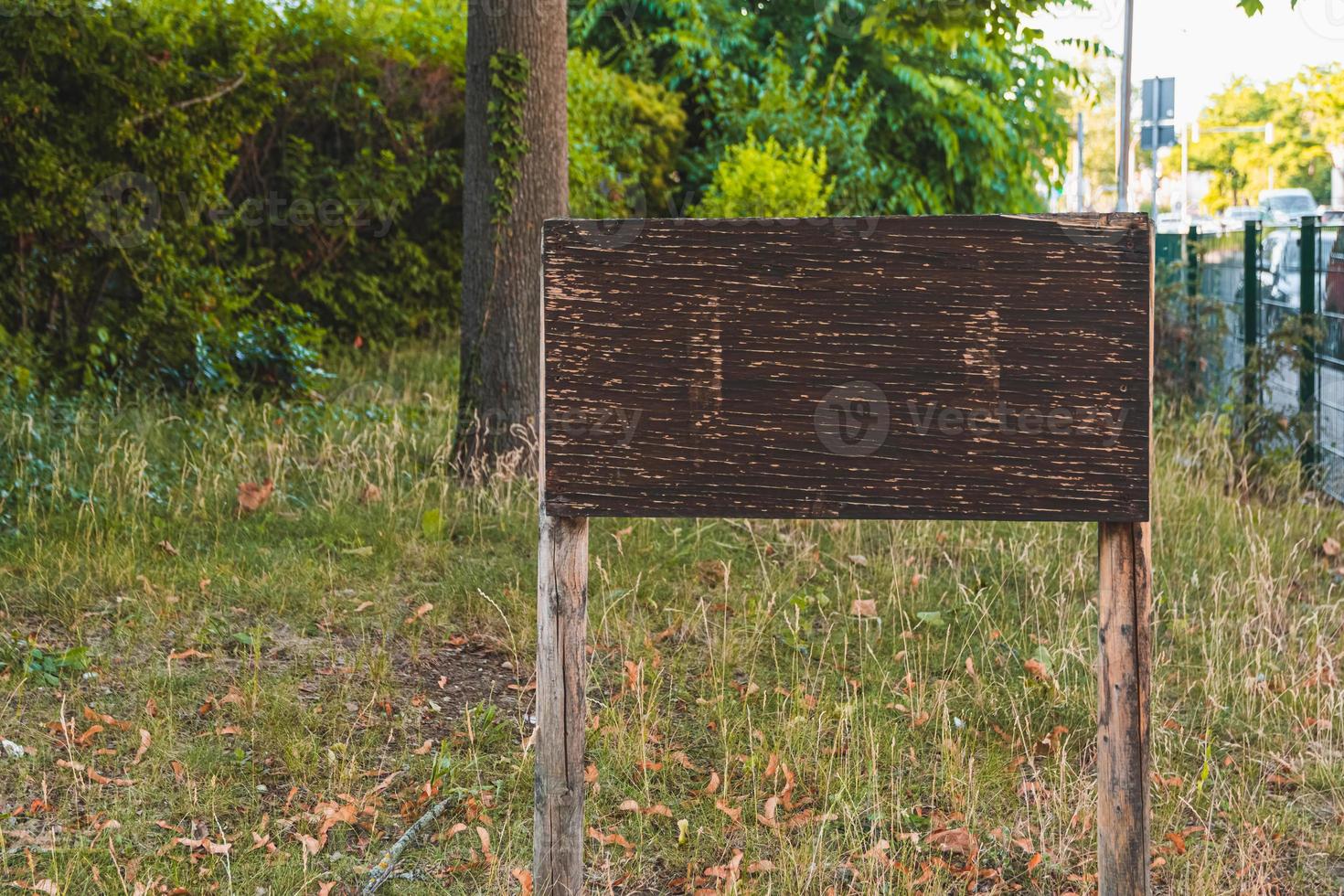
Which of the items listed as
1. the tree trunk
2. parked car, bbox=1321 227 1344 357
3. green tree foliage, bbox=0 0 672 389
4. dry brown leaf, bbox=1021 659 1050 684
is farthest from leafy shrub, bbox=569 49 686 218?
dry brown leaf, bbox=1021 659 1050 684

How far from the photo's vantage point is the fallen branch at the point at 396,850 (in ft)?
9.46

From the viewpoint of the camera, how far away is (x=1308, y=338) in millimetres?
6996

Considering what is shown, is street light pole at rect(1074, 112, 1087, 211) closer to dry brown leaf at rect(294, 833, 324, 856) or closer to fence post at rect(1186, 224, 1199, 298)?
fence post at rect(1186, 224, 1199, 298)

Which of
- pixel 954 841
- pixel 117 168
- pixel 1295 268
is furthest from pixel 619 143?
pixel 954 841

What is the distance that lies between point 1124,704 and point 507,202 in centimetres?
407

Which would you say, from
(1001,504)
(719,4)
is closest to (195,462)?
(1001,504)

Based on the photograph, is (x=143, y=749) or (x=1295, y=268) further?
(x=1295, y=268)

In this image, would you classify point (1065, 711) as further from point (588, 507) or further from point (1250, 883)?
point (588, 507)

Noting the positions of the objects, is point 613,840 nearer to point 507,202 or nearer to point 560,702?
point 560,702

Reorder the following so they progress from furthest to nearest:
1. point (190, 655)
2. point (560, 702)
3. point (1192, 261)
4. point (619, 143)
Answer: point (619, 143) → point (1192, 261) → point (190, 655) → point (560, 702)

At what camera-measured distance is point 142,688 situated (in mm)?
3662

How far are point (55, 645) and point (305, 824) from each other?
4.38ft

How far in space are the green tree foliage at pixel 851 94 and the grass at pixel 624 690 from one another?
6217 millimetres

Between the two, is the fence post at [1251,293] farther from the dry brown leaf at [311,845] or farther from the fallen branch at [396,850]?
the dry brown leaf at [311,845]
